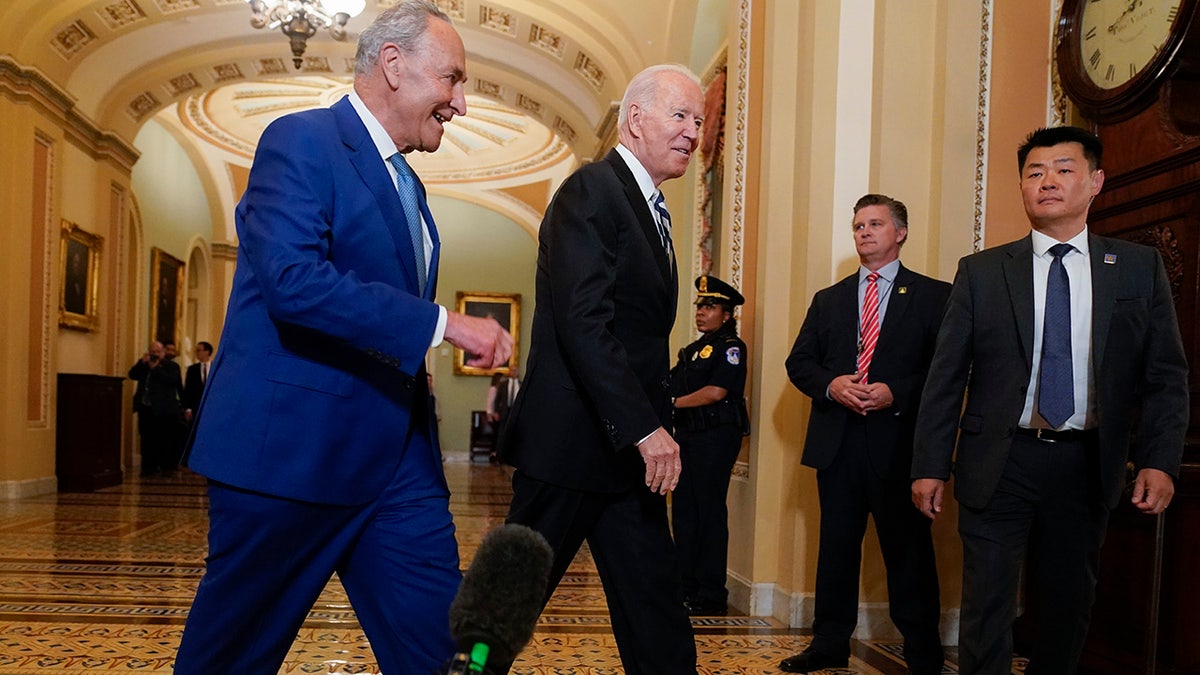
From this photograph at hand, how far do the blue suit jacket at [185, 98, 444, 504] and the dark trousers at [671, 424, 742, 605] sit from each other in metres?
2.88

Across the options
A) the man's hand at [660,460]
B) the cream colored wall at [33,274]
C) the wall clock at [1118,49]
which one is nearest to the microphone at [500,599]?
the man's hand at [660,460]

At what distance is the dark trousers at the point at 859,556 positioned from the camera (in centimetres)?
335

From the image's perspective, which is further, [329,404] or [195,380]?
[195,380]

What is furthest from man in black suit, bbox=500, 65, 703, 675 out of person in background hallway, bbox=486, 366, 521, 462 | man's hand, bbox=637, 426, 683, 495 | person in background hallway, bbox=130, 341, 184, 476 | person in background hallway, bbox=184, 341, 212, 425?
person in background hallway, bbox=486, 366, 521, 462

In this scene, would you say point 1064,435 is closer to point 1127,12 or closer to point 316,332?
point 1127,12

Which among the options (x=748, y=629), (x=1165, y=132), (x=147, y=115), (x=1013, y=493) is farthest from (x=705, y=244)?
(x=147, y=115)

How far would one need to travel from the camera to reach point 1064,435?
2.50 meters

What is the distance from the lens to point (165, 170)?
46.5ft

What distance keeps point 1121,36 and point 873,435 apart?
5.13ft

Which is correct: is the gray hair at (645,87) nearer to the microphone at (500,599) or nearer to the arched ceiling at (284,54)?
the microphone at (500,599)

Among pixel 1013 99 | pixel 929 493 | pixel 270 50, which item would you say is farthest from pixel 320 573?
pixel 270 50

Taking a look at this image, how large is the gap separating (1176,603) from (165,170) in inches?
556

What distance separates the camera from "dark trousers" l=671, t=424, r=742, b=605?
4.38 m

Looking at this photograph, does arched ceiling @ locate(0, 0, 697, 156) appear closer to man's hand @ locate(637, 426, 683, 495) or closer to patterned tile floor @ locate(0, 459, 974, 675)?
patterned tile floor @ locate(0, 459, 974, 675)
